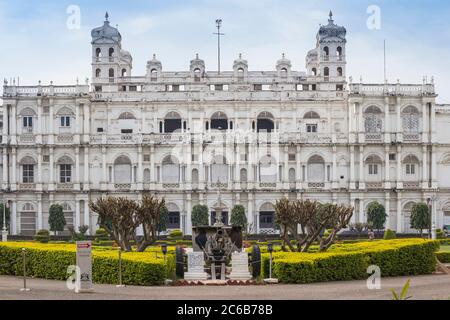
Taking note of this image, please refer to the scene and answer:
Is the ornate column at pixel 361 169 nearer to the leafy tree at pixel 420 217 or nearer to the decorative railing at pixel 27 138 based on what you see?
the leafy tree at pixel 420 217

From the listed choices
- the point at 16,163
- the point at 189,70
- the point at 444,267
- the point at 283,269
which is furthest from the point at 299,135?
the point at 283,269

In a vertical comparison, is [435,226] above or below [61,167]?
below

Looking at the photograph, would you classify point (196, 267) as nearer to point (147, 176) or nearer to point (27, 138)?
point (147, 176)

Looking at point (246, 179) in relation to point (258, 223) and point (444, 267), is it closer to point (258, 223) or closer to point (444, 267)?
point (258, 223)

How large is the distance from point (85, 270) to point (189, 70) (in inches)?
2007

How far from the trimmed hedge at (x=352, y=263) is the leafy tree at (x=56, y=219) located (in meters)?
37.7

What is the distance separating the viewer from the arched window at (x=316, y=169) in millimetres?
68250

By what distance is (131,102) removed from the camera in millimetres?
69375

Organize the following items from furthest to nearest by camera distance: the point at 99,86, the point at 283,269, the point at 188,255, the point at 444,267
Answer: the point at 99,86 → the point at 444,267 → the point at 188,255 → the point at 283,269

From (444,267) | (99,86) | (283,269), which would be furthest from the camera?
(99,86)

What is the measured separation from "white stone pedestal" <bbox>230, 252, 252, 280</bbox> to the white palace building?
36.7 metres

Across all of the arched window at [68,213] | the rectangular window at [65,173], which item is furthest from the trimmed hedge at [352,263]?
the rectangular window at [65,173]

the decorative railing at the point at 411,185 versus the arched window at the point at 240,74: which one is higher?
the arched window at the point at 240,74

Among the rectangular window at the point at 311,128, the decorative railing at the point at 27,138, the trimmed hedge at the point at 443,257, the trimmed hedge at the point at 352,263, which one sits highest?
the rectangular window at the point at 311,128
